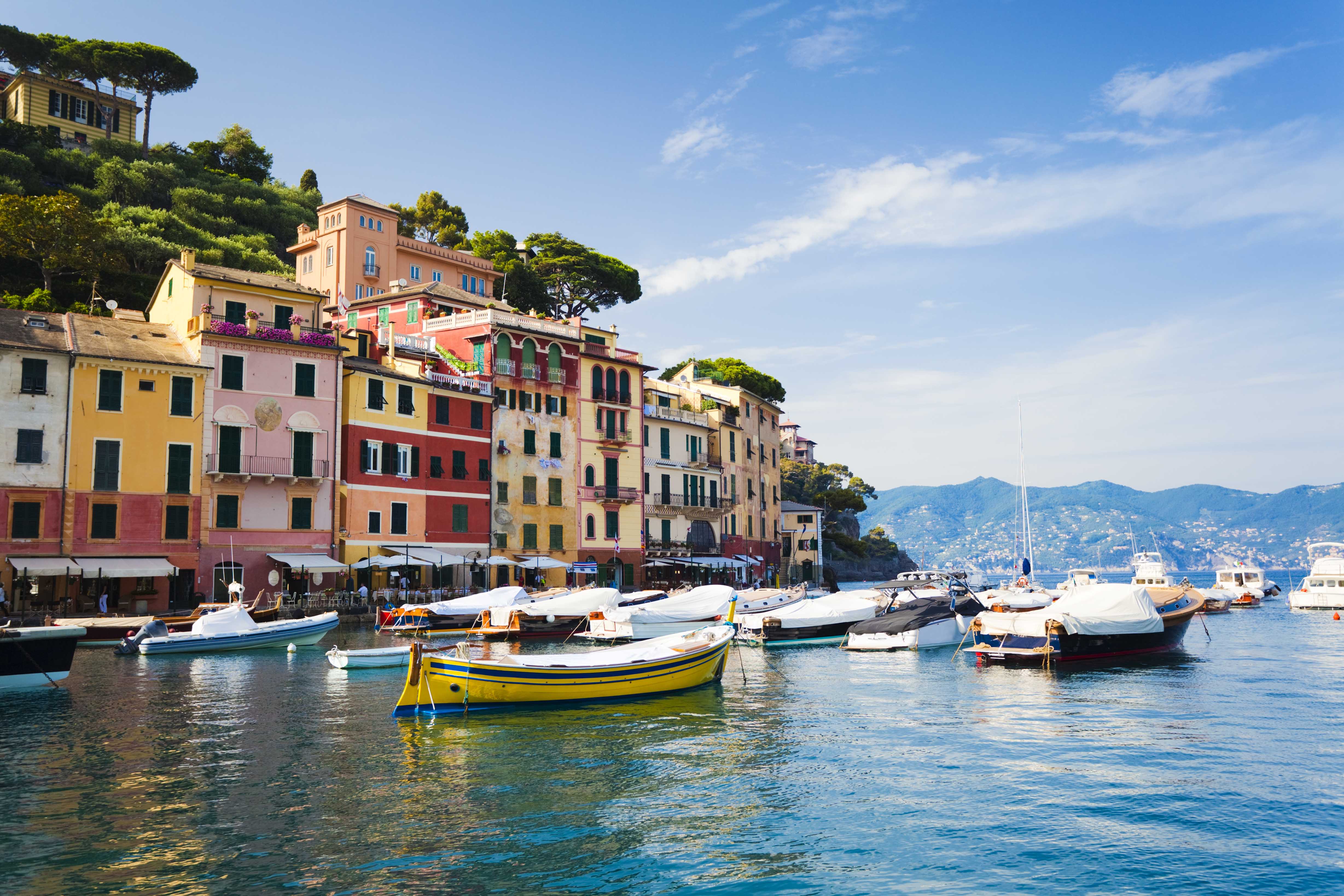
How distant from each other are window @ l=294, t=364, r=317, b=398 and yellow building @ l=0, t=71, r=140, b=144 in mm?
46308

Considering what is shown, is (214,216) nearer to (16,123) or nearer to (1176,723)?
(16,123)

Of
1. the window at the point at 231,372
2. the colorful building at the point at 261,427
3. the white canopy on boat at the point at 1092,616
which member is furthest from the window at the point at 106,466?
the white canopy on boat at the point at 1092,616

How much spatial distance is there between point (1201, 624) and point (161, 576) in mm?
51717

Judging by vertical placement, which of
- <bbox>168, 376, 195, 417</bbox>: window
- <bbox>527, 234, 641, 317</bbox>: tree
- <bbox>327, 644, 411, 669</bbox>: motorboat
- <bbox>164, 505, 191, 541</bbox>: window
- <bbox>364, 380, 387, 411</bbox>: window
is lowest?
<bbox>327, 644, 411, 669</bbox>: motorboat

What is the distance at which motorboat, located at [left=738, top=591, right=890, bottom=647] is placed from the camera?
38594mm

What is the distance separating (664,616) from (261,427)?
1976 cm

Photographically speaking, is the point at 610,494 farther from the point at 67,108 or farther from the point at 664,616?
the point at 67,108

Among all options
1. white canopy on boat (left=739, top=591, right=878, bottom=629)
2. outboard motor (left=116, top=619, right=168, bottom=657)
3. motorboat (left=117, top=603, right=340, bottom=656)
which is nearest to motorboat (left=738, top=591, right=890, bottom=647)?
white canopy on boat (left=739, top=591, right=878, bottom=629)

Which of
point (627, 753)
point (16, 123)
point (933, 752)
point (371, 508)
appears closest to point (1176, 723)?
point (933, 752)

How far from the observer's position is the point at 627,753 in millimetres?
16625

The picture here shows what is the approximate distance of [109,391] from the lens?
38375mm

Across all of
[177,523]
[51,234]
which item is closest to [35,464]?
[177,523]

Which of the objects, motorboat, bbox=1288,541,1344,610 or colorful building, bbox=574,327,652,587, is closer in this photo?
colorful building, bbox=574,327,652,587

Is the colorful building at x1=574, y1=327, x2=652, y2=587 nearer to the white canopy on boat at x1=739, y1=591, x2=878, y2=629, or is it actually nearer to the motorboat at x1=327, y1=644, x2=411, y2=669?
the white canopy on boat at x1=739, y1=591, x2=878, y2=629
